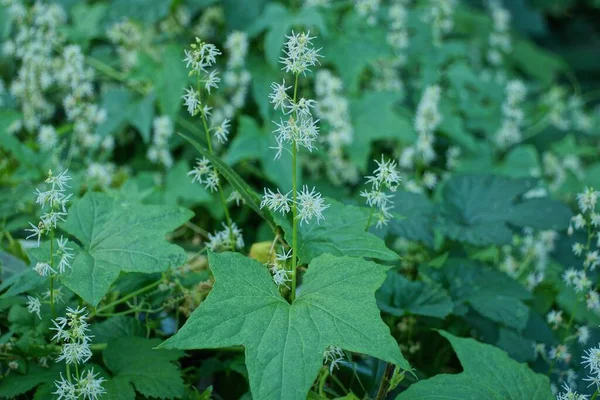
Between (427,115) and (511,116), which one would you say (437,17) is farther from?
(427,115)

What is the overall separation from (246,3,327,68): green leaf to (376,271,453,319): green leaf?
125 centimetres

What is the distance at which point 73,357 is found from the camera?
1.31 meters

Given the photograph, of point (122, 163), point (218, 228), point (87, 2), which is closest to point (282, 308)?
point (218, 228)

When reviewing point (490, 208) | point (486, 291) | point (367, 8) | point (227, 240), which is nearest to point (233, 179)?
point (227, 240)

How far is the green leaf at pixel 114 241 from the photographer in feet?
4.52

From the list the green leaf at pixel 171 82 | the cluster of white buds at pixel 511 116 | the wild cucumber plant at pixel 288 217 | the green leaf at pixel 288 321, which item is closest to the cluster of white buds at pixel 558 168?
the wild cucumber plant at pixel 288 217

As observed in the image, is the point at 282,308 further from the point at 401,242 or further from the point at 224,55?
the point at 224,55

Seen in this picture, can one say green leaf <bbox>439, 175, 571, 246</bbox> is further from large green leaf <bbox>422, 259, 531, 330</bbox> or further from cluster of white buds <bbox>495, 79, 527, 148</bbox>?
cluster of white buds <bbox>495, 79, 527, 148</bbox>

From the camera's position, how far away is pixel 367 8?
2961mm

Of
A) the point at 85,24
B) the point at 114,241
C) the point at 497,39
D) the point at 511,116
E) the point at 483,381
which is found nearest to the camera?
the point at 483,381

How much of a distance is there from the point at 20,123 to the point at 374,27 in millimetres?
1517

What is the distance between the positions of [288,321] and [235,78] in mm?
1741

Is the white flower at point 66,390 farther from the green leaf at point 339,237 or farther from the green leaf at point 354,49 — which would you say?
the green leaf at point 354,49

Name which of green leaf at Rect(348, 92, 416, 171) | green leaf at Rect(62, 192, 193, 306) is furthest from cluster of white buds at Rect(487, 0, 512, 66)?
green leaf at Rect(62, 192, 193, 306)
